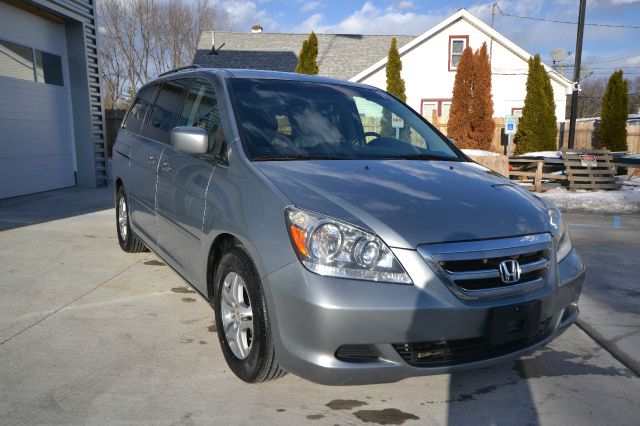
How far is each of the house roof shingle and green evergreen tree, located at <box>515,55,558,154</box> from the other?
24.5ft

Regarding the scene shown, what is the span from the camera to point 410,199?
2762 millimetres

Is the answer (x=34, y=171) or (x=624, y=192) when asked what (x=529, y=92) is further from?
(x=34, y=171)

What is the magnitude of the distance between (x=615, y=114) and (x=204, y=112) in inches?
772

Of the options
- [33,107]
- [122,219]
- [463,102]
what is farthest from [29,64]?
[463,102]

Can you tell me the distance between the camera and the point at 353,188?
2.83 m

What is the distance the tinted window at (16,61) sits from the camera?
9578mm

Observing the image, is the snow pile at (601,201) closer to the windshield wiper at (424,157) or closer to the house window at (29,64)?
the windshield wiper at (424,157)

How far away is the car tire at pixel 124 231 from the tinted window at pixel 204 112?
1784 mm

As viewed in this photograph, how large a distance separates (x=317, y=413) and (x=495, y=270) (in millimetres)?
1130

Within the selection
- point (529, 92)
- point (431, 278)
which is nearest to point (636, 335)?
point (431, 278)

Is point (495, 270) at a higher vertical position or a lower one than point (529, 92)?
lower

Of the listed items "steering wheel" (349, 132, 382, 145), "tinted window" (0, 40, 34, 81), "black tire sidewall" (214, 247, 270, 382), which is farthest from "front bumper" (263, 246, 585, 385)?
"tinted window" (0, 40, 34, 81)

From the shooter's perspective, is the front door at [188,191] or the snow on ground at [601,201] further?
the snow on ground at [601,201]

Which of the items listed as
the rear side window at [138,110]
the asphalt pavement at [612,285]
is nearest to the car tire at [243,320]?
the asphalt pavement at [612,285]
